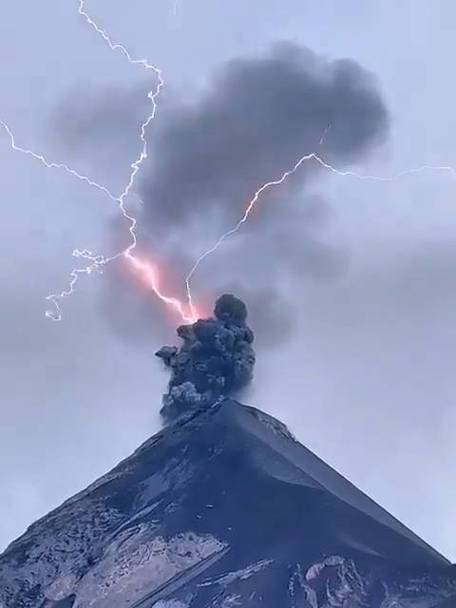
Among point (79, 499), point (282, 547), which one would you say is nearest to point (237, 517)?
point (282, 547)

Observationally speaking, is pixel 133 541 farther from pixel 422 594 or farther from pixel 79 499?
pixel 422 594

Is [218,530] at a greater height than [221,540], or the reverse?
[218,530]

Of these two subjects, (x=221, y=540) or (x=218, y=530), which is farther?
(x=218, y=530)
